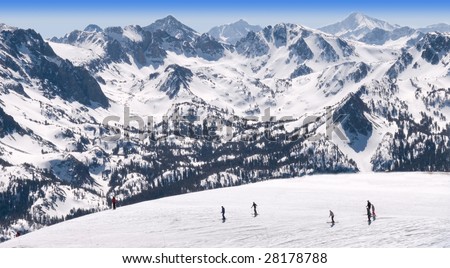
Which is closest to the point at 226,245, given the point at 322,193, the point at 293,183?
the point at 322,193

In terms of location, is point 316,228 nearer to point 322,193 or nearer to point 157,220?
point 157,220

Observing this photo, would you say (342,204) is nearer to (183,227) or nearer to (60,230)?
(183,227)

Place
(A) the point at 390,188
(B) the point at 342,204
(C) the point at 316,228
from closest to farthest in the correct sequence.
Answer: (C) the point at 316,228, (B) the point at 342,204, (A) the point at 390,188

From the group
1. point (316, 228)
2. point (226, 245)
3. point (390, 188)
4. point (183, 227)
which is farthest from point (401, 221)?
point (390, 188)

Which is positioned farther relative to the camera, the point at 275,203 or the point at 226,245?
the point at 275,203
